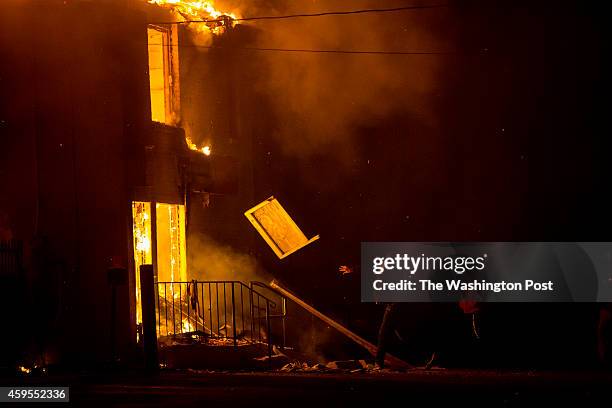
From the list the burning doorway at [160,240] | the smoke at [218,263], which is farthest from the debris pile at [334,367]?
the smoke at [218,263]

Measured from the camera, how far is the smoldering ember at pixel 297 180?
13344 mm

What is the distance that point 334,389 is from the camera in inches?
417

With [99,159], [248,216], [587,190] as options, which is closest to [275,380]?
[99,159]

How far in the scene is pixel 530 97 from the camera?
18.6 m

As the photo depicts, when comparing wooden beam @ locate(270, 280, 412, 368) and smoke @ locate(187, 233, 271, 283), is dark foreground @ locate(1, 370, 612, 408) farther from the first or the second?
smoke @ locate(187, 233, 271, 283)

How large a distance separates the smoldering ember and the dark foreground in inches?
34.0

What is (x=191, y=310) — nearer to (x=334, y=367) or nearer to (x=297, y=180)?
(x=334, y=367)

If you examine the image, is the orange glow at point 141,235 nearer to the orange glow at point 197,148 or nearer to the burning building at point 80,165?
the burning building at point 80,165

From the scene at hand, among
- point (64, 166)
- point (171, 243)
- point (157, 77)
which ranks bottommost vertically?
point (171, 243)

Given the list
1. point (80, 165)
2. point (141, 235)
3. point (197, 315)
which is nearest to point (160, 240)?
point (141, 235)

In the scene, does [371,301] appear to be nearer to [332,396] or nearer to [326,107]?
[326,107]

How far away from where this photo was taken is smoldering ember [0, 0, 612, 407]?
525 inches

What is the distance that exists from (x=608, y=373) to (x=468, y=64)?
27.1 ft

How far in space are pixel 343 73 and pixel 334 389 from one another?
9755 millimetres
